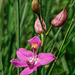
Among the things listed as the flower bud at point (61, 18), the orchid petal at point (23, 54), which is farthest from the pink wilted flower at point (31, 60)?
the flower bud at point (61, 18)

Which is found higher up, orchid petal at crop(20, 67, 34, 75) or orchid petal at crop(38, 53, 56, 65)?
orchid petal at crop(38, 53, 56, 65)

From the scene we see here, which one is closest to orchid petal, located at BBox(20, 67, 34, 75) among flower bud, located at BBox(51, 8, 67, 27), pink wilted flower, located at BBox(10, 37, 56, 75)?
pink wilted flower, located at BBox(10, 37, 56, 75)

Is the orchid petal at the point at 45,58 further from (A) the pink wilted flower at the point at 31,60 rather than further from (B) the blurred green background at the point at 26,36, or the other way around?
(B) the blurred green background at the point at 26,36

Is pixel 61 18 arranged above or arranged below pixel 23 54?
above

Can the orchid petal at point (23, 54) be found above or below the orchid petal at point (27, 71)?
above

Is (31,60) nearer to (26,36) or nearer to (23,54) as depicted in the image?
(23,54)

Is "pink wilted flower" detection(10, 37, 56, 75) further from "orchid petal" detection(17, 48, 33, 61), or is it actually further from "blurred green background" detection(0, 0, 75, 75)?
"blurred green background" detection(0, 0, 75, 75)

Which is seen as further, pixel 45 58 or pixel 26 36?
pixel 26 36

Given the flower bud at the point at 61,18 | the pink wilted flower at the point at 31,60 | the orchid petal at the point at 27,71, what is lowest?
the orchid petal at the point at 27,71

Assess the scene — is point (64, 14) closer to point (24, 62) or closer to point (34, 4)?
point (34, 4)

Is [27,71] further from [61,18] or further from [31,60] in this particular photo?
[61,18]

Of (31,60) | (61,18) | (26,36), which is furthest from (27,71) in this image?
(26,36)
